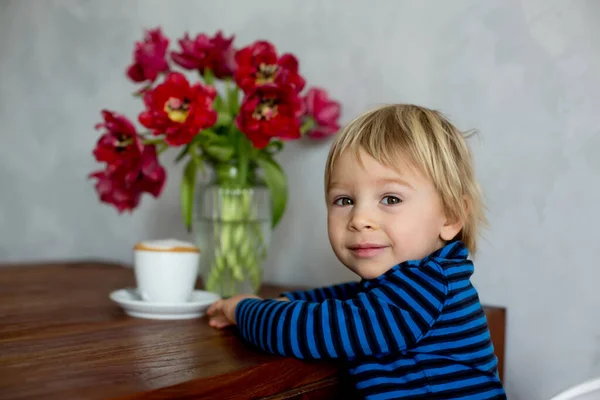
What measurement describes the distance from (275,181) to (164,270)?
0.32m

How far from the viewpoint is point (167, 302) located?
1.14 meters

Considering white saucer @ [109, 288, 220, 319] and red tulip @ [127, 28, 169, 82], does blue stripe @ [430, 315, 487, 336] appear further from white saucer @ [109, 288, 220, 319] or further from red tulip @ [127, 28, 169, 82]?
red tulip @ [127, 28, 169, 82]

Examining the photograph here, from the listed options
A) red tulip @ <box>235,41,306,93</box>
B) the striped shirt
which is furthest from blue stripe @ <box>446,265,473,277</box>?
red tulip @ <box>235,41,306,93</box>

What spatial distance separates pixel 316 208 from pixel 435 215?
1.78 feet

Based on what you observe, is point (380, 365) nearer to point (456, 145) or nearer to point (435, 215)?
point (435, 215)

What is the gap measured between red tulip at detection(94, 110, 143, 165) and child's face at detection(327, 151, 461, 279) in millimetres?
415

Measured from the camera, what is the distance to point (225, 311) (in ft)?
3.50

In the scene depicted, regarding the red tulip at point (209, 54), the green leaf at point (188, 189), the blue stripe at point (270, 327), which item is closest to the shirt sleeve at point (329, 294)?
the blue stripe at point (270, 327)

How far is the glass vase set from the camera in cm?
130

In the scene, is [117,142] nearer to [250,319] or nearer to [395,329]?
→ [250,319]

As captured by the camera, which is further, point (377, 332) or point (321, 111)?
point (321, 111)

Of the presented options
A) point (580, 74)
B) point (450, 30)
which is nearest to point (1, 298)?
point (450, 30)

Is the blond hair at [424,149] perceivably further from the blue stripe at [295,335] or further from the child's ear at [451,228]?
the blue stripe at [295,335]

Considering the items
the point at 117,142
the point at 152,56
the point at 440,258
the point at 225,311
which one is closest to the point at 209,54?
the point at 152,56
